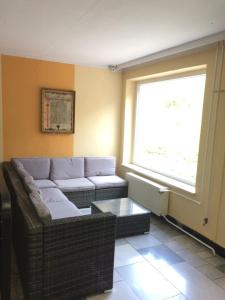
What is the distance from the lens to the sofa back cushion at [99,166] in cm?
453

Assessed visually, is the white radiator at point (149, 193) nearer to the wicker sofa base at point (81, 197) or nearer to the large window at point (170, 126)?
the large window at point (170, 126)

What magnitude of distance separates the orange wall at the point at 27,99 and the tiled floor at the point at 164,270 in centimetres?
223

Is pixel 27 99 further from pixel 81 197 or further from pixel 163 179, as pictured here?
pixel 163 179

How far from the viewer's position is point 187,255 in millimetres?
2855

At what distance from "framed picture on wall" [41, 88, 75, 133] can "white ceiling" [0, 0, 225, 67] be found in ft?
2.50

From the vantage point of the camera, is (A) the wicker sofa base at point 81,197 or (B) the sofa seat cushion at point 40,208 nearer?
(B) the sofa seat cushion at point 40,208

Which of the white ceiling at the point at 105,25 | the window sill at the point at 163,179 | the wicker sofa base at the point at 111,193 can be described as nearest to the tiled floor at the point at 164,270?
the window sill at the point at 163,179

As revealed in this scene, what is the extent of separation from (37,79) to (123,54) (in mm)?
1485

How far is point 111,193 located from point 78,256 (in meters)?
2.28

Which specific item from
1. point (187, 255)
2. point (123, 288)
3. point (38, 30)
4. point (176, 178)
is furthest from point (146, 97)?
point (123, 288)

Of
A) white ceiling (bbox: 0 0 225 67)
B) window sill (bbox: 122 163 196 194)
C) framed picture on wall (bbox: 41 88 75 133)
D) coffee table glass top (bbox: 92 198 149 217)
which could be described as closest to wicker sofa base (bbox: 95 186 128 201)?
window sill (bbox: 122 163 196 194)

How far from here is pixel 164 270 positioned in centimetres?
255

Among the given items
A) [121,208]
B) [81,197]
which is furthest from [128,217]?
[81,197]

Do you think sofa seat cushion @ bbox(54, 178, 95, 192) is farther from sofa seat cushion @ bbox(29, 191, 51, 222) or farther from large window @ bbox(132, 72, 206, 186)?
sofa seat cushion @ bbox(29, 191, 51, 222)
